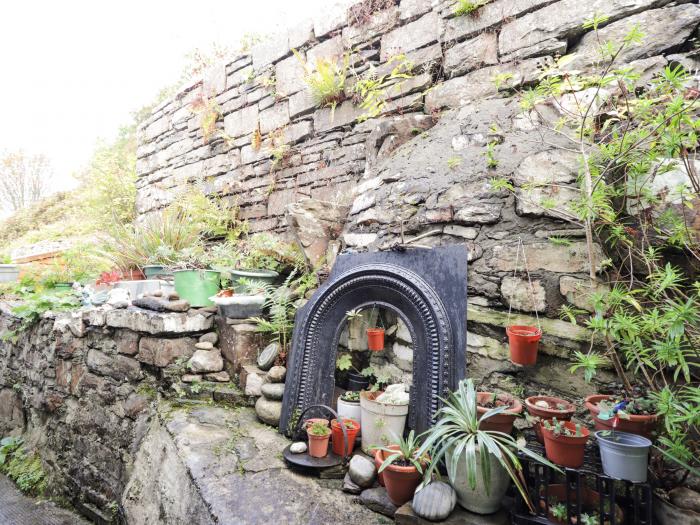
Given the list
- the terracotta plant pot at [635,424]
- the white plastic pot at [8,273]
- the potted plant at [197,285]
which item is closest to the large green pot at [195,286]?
the potted plant at [197,285]

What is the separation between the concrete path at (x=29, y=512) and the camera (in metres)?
3.25

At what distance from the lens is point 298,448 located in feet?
6.89

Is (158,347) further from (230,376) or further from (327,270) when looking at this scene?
(327,270)

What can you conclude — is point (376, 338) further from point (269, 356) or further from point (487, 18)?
point (487, 18)

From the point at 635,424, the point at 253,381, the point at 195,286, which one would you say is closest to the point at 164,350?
the point at 195,286

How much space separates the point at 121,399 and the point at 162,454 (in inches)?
45.6

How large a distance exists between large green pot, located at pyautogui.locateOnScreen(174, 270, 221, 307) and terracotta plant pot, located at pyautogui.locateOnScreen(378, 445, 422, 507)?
2.35 m

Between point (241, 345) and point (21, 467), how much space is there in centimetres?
322

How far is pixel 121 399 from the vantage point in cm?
328

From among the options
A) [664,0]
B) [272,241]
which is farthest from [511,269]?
[272,241]

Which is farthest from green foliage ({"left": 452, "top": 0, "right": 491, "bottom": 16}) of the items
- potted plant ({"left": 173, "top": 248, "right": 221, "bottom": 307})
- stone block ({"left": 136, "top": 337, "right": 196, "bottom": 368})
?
stone block ({"left": 136, "top": 337, "right": 196, "bottom": 368})

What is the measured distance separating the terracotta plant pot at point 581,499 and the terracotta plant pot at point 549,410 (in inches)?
8.3

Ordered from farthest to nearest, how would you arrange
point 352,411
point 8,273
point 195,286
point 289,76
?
point 8,273, point 289,76, point 195,286, point 352,411

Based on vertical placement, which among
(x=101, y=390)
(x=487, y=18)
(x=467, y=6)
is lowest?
(x=101, y=390)
